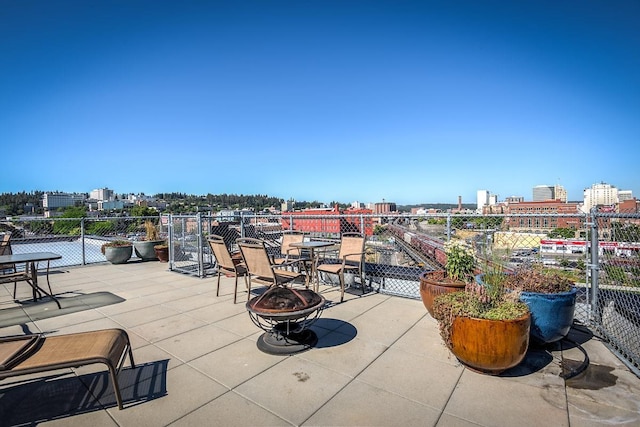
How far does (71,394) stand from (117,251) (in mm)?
6811

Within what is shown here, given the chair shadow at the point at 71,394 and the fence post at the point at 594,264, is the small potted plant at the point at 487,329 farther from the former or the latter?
the chair shadow at the point at 71,394

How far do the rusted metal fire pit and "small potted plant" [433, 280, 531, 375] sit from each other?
120 cm

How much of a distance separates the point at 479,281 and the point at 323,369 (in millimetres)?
1828

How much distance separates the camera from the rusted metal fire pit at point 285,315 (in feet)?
8.84

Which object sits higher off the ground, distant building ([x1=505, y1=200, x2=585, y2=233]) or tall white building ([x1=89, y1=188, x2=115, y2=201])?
tall white building ([x1=89, y1=188, x2=115, y2=201])

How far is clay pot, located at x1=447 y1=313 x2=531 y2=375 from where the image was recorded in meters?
2.21

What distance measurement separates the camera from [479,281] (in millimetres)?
3031

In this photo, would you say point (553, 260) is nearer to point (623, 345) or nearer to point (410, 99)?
point (623, 345)

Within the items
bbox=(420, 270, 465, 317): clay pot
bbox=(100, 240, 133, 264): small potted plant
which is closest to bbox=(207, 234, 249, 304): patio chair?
bbox=(420, 270, 465, 317): clay pot

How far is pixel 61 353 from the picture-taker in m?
1.96

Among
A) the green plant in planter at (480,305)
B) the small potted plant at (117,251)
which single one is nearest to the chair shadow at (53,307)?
the small potted plant at (117,251)

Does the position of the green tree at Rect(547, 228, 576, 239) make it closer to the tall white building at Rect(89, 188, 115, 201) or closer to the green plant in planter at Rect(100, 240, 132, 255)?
the green plant in planter at Rect(100, 240, 132, 255)

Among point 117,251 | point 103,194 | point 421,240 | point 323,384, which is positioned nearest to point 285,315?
point 323,384

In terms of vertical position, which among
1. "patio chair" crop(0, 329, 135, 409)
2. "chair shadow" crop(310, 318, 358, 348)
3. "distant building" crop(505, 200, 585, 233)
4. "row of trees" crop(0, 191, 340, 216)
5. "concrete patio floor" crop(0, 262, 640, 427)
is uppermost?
"row of trees" crop(0, 191, 340, 216)
